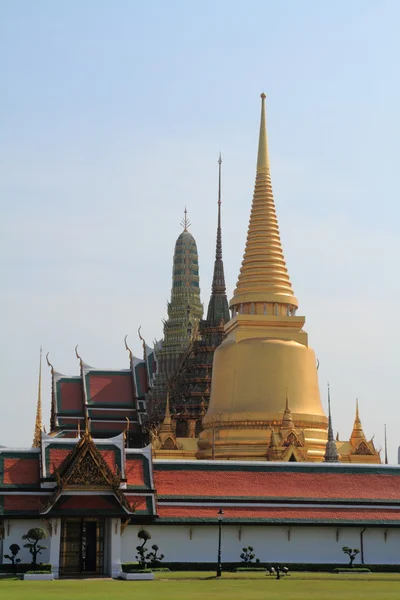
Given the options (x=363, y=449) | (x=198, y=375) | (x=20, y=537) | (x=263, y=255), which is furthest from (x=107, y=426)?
(x=20, y=537)

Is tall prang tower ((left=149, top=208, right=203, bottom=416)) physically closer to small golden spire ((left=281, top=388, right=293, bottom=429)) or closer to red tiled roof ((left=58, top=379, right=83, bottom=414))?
red tiled roof ((left=58, top=379, right=83, bottom=414))

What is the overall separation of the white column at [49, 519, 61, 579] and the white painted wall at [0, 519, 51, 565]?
0.14m

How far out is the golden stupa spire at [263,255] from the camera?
48969 mm

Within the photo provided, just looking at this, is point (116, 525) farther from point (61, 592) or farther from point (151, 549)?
point (61, 592)

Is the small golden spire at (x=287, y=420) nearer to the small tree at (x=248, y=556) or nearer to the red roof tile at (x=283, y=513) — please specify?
the red roof tile at (x=283, y=513)

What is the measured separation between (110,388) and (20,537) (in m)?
27.6

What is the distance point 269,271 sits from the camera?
49.3m

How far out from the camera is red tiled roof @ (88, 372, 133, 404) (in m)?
56.7

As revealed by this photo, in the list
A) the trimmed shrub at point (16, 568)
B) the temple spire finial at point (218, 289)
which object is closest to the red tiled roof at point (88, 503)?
the trimmed shrub at point (16, 568)

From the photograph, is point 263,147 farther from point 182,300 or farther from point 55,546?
point 182,300

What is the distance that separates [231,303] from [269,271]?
6.99 feet

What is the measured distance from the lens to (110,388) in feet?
189

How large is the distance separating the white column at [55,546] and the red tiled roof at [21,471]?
1409 millimetres

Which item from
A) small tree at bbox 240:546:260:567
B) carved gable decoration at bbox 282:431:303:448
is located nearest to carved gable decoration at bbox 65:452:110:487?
small tree at bbox 240:546:260:567
